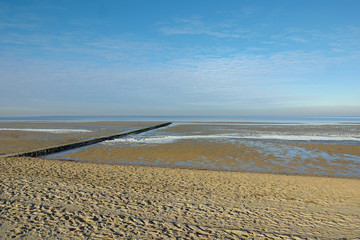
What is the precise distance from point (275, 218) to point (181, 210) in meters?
2.06

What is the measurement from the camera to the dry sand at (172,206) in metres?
4.74

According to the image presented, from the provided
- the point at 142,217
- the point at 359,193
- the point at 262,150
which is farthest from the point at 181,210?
the point at 262,150

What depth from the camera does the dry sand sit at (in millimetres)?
4738

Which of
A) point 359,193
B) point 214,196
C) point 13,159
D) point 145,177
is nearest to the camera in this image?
point 214,196

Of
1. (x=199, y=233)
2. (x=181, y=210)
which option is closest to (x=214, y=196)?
(x=181, y=210)

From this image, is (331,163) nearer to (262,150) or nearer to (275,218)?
(262,150)

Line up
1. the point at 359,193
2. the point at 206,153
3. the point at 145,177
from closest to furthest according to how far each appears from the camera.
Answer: the point at 359,193 < the point at 145,177 < the point at 206,153

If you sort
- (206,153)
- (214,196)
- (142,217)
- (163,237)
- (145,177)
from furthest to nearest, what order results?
1. (206,153)
2. (145,177)
3. (214,196)
4. (142,217)
5. (163,237)

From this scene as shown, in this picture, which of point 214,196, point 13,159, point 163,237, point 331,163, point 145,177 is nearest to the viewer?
point 163,237

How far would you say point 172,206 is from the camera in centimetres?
606

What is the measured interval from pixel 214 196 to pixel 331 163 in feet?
28.4

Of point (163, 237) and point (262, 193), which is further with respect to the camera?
point (262, 193)

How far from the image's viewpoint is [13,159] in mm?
11609

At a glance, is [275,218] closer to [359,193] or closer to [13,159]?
[359,193]
